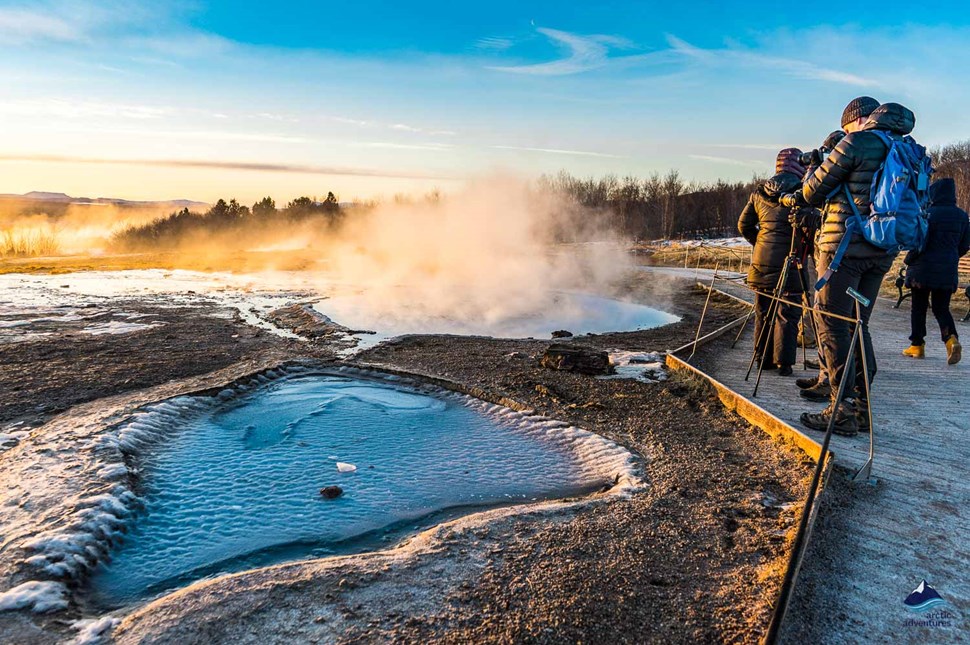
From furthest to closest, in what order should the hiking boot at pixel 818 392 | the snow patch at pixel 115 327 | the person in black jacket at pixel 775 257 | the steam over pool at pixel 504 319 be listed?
the steam over pool at pixel 504 319
the snow patch at pixel 115 327
the person in black jacket at pixel 775 257
the hiking boot at pixel 818 392

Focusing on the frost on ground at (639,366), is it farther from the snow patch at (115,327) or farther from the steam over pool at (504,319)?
the snow patch at (115,327)

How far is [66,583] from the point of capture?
132 inches

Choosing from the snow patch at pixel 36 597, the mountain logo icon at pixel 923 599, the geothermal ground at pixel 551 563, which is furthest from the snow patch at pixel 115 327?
the mountain logo icon at pixel 923 599

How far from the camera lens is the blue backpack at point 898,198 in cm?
435

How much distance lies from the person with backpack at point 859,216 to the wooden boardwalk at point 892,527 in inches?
20.0

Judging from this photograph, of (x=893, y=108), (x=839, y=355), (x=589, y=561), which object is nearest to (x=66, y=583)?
(x=589, y=561)

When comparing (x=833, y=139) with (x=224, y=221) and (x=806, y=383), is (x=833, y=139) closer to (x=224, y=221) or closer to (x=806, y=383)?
(x=806, y=383)

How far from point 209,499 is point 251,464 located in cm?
61

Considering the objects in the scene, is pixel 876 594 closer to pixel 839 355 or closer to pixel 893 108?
pixel 839 355

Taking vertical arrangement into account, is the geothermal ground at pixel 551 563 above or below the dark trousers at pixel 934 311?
below

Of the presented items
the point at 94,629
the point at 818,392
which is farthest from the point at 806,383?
the point at 94,629

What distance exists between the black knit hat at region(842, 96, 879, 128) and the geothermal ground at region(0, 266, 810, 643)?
2628 mm

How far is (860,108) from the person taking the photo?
15.3 feet

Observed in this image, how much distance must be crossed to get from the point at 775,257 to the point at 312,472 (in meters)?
5.28
